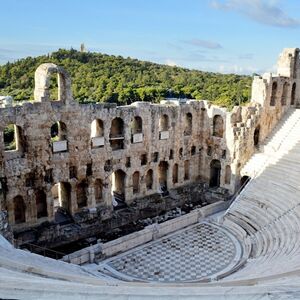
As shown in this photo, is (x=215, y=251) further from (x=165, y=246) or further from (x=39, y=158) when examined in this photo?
(x=39, y=158)

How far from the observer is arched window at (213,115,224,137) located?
30611 millimetres

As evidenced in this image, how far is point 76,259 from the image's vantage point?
758 inches

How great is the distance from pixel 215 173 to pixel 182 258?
1210 centimetres

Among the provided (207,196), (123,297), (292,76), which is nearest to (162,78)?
(292,76)

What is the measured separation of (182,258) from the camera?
20.7 metres

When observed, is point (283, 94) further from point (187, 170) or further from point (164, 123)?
point (164, 123)

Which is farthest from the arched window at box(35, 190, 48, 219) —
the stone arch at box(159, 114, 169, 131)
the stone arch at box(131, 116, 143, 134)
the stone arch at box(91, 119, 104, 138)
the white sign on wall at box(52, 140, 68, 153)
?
the stone arch at box(159, 114, 169, 131)

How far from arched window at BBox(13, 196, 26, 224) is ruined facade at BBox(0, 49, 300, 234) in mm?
57

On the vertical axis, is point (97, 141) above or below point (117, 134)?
below

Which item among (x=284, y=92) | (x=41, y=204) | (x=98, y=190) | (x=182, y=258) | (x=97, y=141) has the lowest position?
(x=182, y=258)

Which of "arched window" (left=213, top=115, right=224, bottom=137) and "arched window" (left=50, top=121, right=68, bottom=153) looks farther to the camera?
"arched window" (left=213, top=115, right=224, bottom=137)

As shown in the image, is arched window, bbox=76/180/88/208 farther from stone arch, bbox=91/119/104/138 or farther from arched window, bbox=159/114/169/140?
arched window, bbox=159/114/169/140

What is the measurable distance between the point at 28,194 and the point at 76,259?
5.05 meters

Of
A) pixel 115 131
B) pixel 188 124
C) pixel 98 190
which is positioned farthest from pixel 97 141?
pixel 188 124
